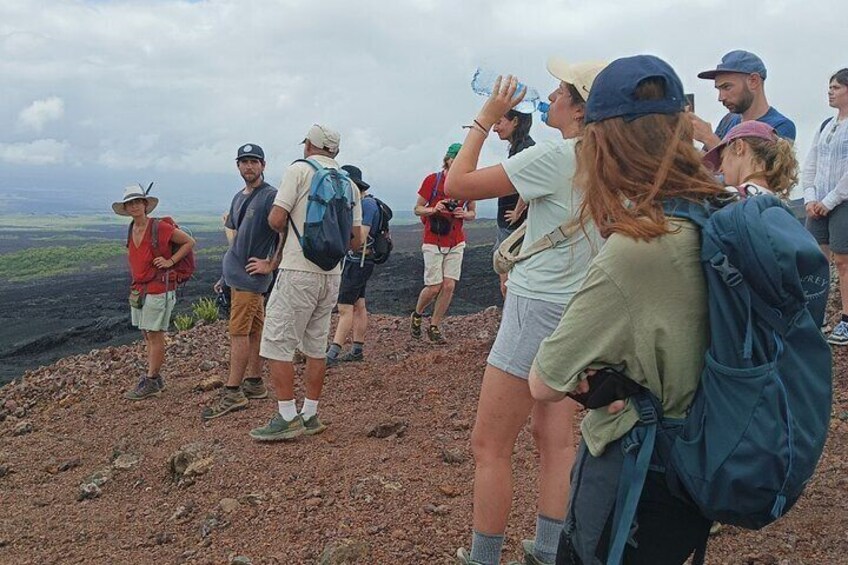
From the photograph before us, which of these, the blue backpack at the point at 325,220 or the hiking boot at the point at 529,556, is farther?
the blue backpack at the point at 325,220

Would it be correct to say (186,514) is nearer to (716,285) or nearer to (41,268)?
(716,285)

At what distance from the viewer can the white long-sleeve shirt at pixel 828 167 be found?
18.7ft

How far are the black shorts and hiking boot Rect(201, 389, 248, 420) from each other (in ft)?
5.08

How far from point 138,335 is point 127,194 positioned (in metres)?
8.28

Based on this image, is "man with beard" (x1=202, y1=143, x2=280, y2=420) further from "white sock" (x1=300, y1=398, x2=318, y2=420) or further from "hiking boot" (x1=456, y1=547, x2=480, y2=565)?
"hiking boot" (x1=456, y1=547, x2=480, y2=565)

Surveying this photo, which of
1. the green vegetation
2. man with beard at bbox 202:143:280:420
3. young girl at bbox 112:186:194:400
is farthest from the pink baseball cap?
the green vegetation

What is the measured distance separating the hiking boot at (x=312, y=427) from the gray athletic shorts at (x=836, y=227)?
392cm

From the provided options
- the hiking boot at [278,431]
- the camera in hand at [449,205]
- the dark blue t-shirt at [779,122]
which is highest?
the dark blue t-shirt at [779,122]

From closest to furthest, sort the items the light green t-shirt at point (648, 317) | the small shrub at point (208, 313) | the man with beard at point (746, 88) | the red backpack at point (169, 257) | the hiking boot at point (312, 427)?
the light green t-shirt at point (648, 317), the man with beard at point (746, 88), the hiking boot at point (312, 427), the red backpack at point (169, 257), the small shrub at point (208, 313)

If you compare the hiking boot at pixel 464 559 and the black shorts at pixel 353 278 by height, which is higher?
the black shorts at pixel 353 278

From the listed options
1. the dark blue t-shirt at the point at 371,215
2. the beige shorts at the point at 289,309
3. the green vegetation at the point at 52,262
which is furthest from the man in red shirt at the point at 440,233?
the green vegetation at the point at 52,262

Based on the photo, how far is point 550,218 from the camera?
2.90m

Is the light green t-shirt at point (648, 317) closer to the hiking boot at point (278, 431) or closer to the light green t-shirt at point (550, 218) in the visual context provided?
the light green t-shirt at point (550, 218)

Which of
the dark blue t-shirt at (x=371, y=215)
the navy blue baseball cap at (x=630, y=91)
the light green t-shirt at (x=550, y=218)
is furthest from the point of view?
the dark blue t-shirt at (x=371, y=215)
